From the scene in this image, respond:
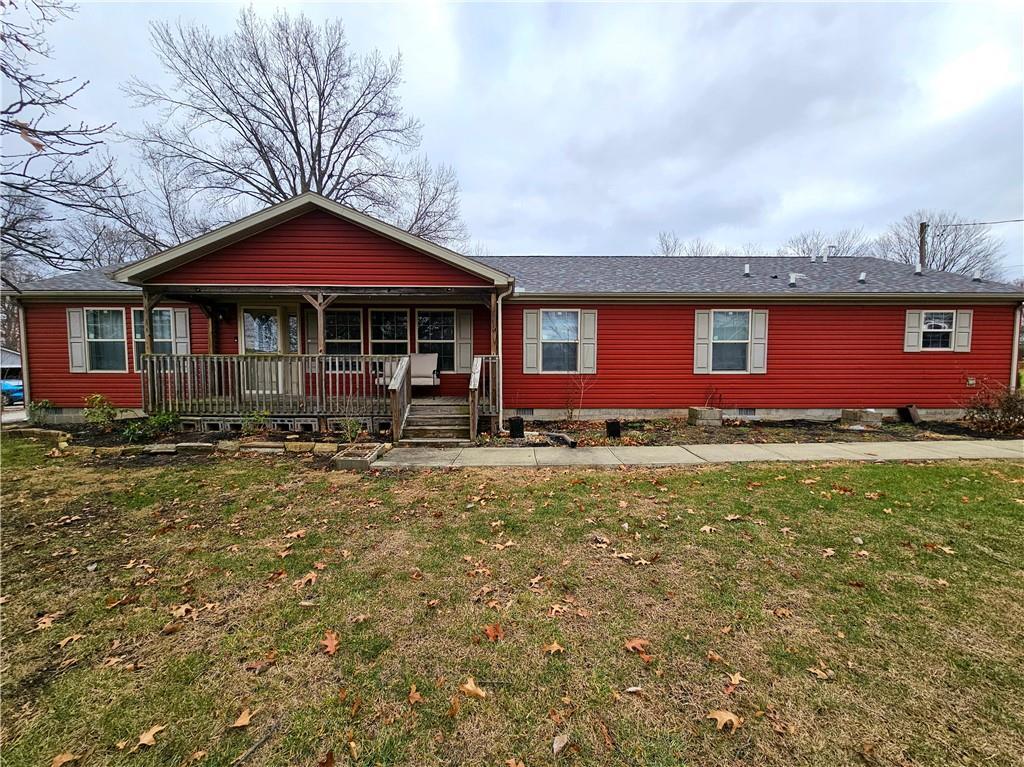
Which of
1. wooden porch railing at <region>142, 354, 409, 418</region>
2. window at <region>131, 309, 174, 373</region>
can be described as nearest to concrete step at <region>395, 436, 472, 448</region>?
wooden porch railing at <region>142, 354, 409, 418</region>

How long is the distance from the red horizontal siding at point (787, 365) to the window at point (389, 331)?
2664 mm

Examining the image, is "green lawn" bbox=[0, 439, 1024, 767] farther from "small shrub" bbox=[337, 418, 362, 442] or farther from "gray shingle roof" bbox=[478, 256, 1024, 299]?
"gray shingle roof" bbox=[478, 256, 1024, 299]

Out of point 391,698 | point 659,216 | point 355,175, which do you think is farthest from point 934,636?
point 659,216

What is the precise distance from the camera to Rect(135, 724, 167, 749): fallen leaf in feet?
6.18

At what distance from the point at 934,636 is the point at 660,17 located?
45.0 feet

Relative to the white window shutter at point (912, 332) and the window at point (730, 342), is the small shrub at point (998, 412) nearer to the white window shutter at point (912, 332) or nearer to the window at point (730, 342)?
the white window shutter at point (912, 332)

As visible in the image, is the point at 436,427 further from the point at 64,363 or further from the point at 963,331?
the point at 963,331

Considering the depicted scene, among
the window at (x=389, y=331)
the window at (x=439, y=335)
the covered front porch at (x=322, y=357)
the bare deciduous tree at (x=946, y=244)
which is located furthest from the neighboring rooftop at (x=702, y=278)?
the bare deciduous tree at (x=946, y=244)

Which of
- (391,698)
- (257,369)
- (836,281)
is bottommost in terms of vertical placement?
(391,698)

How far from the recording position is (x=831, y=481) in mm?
5535

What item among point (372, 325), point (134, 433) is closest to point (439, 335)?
point (372, 325)

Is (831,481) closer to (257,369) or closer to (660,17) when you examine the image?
(257,369)

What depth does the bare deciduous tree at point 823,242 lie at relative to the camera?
31578 mm

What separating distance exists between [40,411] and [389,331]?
30.7 ft
